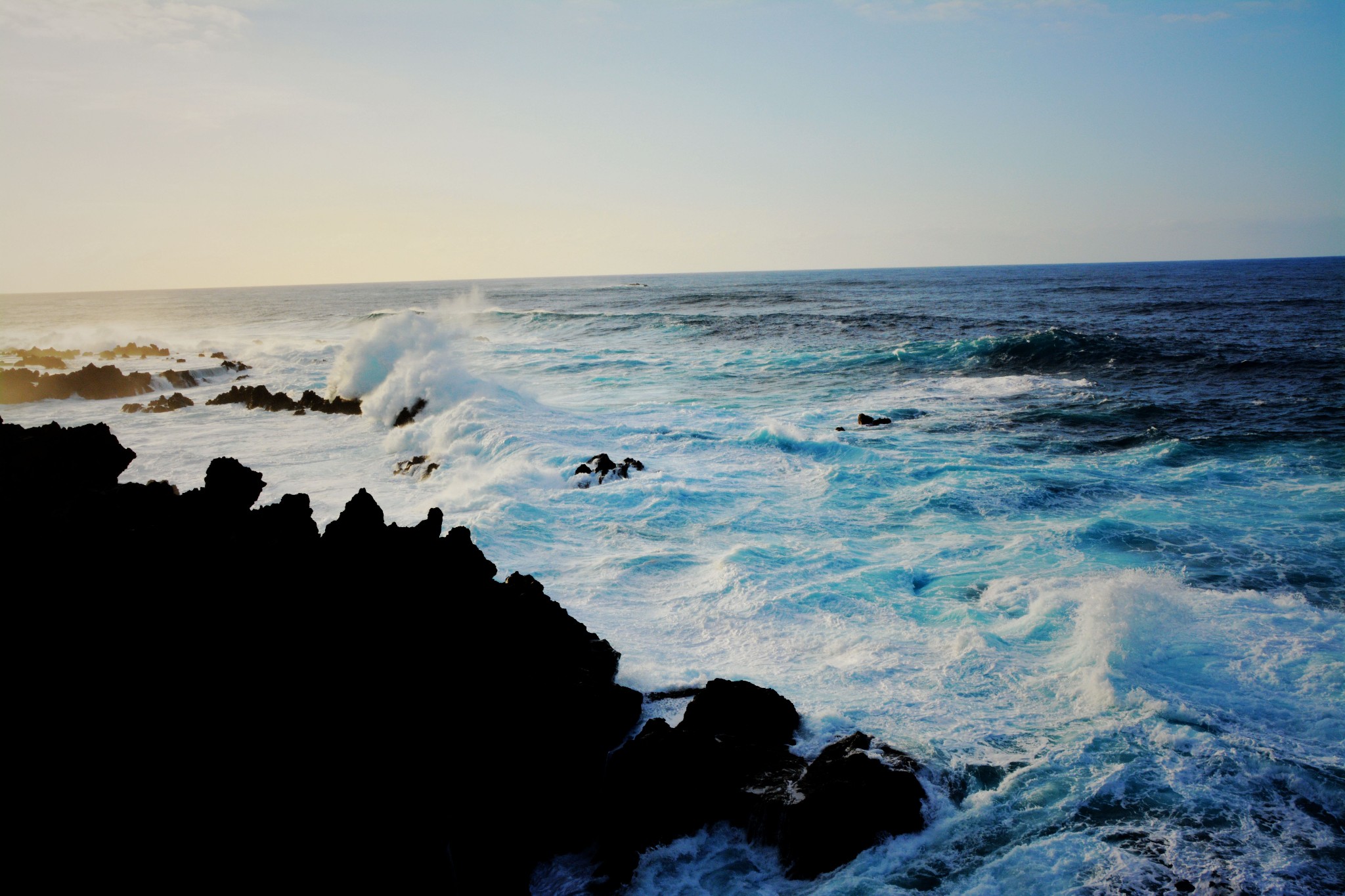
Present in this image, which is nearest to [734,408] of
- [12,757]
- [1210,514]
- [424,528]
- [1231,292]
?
[1210,514]

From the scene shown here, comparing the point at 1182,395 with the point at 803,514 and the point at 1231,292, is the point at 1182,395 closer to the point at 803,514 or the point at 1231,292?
the point at 803,514

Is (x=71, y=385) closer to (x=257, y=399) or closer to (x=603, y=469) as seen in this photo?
(x=257, y=399)

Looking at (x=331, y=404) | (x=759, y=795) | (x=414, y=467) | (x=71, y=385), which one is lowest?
(x=759, y=795)

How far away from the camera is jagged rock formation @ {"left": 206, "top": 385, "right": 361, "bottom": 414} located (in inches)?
982

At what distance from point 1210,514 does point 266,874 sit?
14.6 metres

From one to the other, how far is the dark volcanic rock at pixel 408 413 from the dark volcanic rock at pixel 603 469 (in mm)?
8735

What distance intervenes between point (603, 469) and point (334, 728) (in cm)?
1078

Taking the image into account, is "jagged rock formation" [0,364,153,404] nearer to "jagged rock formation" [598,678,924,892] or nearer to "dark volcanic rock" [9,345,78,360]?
"dark volcanic rock" [9,345,78,360]

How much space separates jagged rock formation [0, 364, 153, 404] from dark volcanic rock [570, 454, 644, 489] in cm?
2506

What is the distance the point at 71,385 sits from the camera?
29.5 metres

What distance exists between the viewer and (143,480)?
16.3m

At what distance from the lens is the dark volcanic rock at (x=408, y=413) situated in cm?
2217

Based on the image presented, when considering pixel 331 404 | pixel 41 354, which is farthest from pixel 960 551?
pixel 41 354

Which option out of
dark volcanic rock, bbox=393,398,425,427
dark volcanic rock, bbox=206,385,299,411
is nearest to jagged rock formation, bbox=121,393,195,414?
dark volcanic rock, bbox=206,385,299,411
